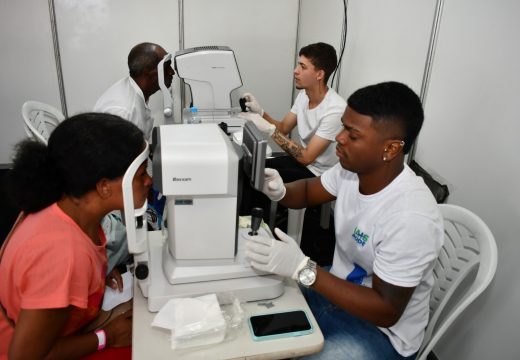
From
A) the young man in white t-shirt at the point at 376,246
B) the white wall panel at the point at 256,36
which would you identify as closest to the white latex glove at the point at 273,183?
the young man in white t-shirt at the point at 376,246

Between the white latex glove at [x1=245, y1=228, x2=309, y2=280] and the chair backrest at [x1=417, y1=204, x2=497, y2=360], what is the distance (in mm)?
466

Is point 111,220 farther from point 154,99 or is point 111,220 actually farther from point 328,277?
point 154,99

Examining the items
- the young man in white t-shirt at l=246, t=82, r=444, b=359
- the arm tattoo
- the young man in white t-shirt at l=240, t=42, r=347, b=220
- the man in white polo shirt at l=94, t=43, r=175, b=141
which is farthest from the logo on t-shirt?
the man in white polo shirt at l=94, t=43, r=175, b=141

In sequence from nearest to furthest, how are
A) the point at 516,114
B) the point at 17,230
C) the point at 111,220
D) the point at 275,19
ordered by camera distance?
the point at 17,230 → the point at 516,114 → the point at 111,220 → the point at 275,19

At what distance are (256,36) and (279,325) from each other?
276 cm

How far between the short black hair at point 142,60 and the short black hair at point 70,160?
126 cm

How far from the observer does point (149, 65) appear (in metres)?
2.08

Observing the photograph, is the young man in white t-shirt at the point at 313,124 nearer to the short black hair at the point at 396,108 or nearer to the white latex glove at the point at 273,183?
the white latex glove at the point at 273,183

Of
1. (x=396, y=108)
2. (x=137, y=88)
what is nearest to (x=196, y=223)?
(x=396, y=108)

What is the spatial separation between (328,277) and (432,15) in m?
1.27

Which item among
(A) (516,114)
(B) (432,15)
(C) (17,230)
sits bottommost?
(C) (17,230)

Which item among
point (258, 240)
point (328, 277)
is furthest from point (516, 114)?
point (258, 240)

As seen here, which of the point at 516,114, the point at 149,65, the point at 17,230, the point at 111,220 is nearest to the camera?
the point at 17,230

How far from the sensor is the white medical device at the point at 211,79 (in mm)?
1987
